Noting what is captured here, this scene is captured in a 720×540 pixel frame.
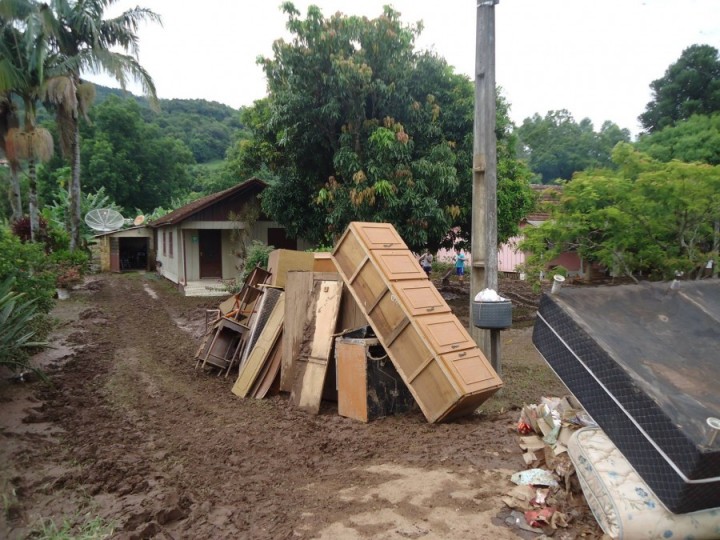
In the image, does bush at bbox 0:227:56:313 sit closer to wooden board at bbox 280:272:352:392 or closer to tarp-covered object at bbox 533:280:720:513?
wooden board at bbox 280:272:352:392

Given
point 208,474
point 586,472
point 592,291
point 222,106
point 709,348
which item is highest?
point 222,106

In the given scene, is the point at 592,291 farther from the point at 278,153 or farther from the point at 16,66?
the point at 16,66

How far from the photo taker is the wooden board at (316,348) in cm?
636

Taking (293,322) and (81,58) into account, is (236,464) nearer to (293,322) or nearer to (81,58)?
(293,322)

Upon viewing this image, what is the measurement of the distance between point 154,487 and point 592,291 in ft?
12.8

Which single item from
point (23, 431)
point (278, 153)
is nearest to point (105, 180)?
point (278, 153)

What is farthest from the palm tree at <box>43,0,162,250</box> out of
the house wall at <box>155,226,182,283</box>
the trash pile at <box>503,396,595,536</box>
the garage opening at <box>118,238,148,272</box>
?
the trash pile at <box>503,396,595,536</box>

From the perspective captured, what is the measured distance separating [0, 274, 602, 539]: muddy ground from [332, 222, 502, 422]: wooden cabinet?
13.7 inches

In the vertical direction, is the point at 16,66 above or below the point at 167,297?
above

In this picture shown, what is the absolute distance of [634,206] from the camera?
8.91 metres

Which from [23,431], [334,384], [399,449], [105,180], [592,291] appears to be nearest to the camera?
[592,291]

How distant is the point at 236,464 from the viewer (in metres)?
4.91

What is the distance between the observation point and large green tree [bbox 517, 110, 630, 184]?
4575cm

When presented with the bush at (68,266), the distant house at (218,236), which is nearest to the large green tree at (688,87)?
the distant house at (218,236)
